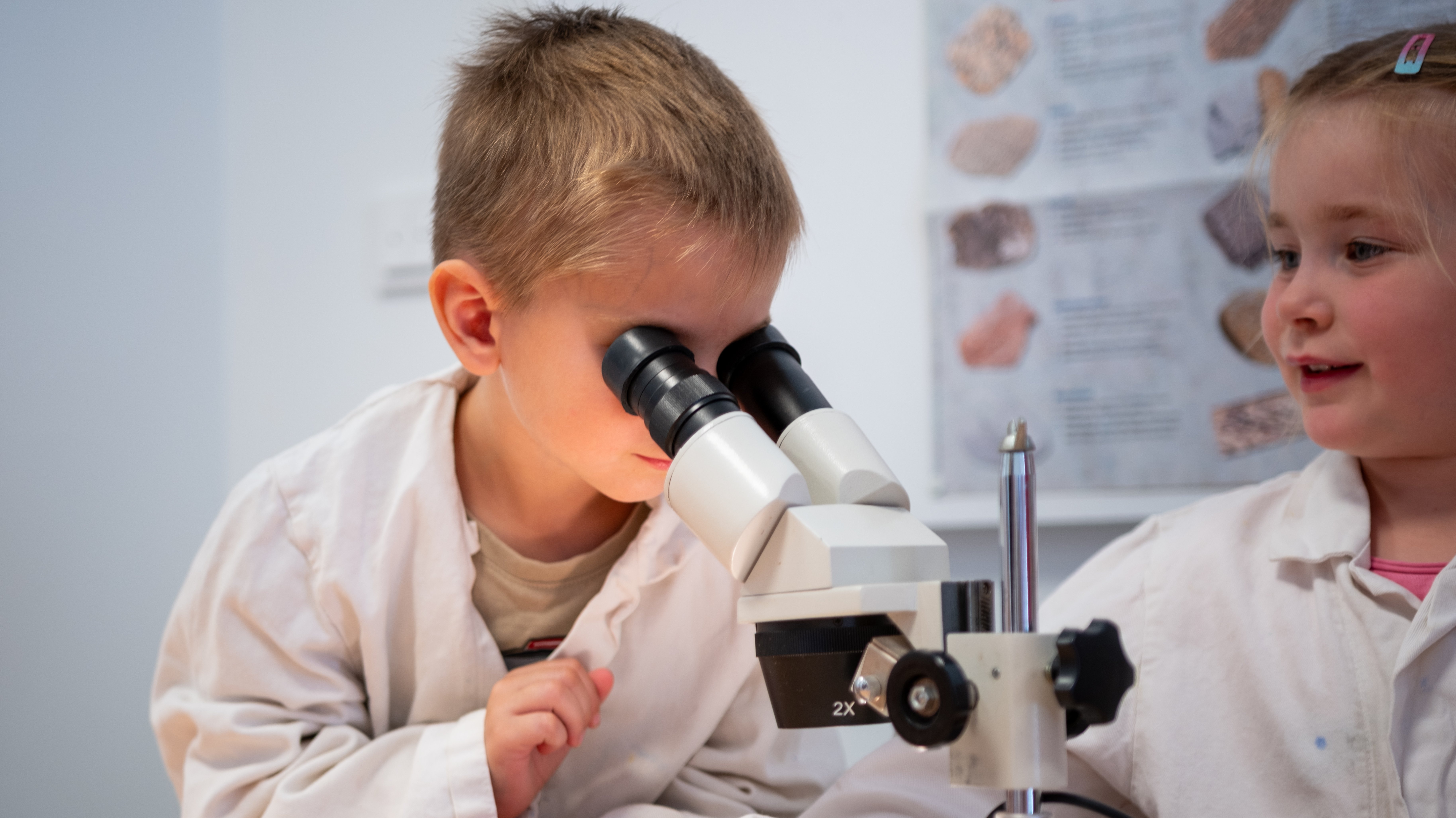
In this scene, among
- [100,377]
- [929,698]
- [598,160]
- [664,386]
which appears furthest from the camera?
[100,377]

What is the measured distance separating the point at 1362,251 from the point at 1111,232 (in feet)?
1.32

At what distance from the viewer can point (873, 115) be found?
1276 mm

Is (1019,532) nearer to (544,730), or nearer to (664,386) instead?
(664,386)

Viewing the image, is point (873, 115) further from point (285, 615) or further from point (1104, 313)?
point (285, 615)

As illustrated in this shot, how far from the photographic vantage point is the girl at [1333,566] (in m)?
0.75

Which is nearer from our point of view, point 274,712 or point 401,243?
point 274,712

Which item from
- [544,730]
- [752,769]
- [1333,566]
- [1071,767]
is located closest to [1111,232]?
[1333,566]

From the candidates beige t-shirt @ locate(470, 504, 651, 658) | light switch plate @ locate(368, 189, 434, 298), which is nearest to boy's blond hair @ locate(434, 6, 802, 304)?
beige t-shirt @ locate(470, 504, 651, 658)

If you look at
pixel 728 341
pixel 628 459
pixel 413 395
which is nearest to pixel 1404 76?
pixel 728 341

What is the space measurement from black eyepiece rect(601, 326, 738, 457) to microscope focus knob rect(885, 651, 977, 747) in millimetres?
193

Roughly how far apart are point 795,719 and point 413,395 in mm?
574

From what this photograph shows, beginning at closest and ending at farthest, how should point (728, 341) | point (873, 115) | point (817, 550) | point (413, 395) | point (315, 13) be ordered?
point (817, 550)
point (728, 341)
point (413, 395)
point (873, 115)
point (315, 13)

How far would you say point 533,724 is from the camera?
78cm

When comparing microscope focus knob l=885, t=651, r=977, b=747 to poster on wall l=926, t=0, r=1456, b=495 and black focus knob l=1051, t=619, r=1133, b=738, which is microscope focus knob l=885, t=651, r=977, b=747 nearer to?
black focus knob l=1051, t=619, r=1133, b=738
